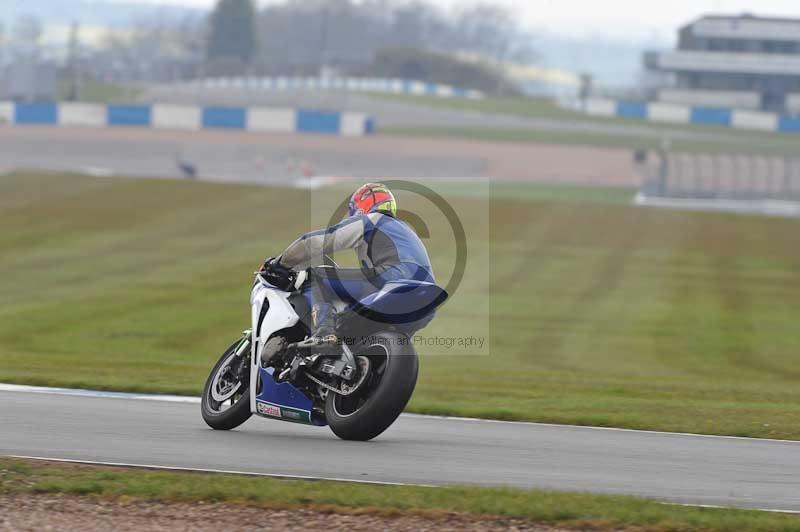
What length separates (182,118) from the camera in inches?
2537

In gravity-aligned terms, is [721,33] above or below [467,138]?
above

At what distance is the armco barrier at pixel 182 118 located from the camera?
61844 millimetres

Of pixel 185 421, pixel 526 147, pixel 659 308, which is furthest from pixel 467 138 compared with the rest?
pixel 185 421

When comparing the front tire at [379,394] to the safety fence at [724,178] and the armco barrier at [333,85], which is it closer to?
the safety fence at [724,178]

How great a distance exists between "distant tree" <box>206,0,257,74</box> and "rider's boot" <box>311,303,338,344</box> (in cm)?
7881

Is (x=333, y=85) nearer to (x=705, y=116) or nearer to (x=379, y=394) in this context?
(x=705, y=116)

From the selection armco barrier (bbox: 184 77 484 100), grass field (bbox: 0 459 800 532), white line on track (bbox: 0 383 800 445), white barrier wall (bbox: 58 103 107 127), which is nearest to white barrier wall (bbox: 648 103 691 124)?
armco barrier (bbox: 184 77 484 100)

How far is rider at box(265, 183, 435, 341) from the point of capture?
8.35 metres

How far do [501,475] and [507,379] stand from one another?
21.5 ft

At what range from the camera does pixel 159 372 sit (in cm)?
1333

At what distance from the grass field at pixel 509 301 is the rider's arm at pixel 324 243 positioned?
2.62 meters

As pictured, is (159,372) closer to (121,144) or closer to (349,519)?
(349,519)

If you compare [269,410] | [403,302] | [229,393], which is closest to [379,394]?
[403,302]

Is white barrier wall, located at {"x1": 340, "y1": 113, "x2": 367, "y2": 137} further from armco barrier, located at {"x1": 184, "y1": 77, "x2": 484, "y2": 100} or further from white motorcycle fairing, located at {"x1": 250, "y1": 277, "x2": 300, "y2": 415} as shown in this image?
white motorcycle fairing, located at {"x1": 250, "y1": 277, "x2": 300, "y2": 415}
